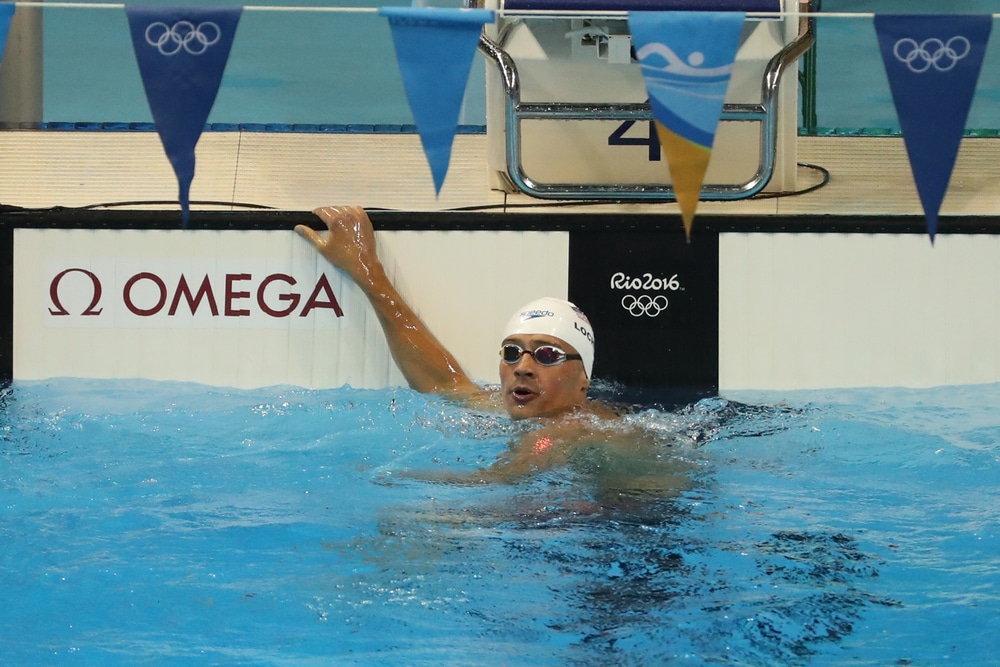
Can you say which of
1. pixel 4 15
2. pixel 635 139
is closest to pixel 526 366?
pixel 635 139

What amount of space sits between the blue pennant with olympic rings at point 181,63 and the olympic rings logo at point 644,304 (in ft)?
6.31

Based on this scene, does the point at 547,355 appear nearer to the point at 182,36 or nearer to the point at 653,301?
the point at 653,301

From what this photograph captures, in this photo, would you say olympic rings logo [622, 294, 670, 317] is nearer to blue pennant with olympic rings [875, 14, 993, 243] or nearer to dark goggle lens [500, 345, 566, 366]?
dark goggle lens [500, 345, 566, 366]

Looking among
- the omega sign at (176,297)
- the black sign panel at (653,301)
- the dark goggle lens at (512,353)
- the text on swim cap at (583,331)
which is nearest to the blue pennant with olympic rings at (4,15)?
the omega sign at (176,297)

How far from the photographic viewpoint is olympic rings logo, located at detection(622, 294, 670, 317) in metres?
4.55

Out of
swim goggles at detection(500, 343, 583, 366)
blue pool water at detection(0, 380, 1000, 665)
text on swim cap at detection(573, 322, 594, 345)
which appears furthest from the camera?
text on swim cap at detection(573, 322, 594, 345)

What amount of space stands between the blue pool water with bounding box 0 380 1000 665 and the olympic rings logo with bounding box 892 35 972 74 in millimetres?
1306

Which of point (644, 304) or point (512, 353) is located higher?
point (644, 304)

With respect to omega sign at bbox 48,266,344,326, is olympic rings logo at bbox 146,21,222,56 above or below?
above

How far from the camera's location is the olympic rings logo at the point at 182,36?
327 centimetres

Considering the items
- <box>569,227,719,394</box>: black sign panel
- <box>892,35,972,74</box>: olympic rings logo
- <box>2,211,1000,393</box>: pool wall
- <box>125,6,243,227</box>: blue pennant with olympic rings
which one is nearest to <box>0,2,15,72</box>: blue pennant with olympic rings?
<box>125,6,243,227</box>: blue pennant with olympic rings

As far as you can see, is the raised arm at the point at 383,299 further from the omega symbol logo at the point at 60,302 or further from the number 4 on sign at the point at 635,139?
the number 4 on sign at the point at 635,139

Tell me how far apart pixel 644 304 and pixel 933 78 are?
5.17 feet

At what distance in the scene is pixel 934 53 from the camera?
326cm
